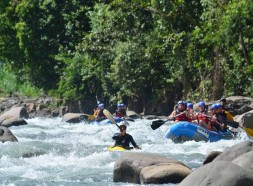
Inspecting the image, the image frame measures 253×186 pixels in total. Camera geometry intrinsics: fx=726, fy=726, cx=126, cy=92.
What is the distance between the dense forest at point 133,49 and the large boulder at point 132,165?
1172cm

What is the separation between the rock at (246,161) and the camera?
31.0 ft

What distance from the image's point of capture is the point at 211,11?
952 inches

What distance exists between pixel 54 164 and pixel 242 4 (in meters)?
10.7

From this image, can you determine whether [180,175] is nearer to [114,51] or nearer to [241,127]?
[241,127]

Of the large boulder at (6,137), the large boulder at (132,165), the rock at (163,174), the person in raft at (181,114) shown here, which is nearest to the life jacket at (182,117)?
the person in raft at (181,114)

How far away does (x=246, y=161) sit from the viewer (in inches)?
378

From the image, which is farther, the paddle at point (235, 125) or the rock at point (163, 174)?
the paddle at point (235, 125)

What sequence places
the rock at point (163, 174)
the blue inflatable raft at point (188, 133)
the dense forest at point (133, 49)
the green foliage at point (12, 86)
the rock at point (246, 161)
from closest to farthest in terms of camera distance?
the rock at point (246, 161) < the rock at point (163, 174) < the blue inflatable raft at point (188, 133) < the dense forest at point (133, 49) < the green foliage at point (12, 86)

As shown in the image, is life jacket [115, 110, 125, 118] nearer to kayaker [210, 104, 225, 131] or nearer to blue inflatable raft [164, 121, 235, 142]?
kayaker [210, 104, 225, 131]

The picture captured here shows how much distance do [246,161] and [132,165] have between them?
5.94ft

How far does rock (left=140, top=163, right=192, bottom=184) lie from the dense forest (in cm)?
1202

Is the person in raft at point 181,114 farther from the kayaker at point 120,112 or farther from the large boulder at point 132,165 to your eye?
the large boulder at point 132,165

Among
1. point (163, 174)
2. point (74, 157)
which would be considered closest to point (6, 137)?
point (74, 157)

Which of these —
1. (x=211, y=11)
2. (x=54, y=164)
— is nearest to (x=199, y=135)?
(x=54, y=164)
